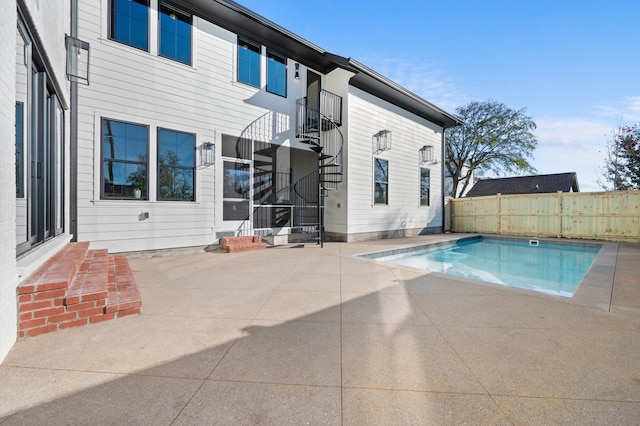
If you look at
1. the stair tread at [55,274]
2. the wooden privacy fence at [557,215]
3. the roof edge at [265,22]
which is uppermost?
the roof edge at [265,22]

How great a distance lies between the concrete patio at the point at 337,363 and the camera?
1.38 m

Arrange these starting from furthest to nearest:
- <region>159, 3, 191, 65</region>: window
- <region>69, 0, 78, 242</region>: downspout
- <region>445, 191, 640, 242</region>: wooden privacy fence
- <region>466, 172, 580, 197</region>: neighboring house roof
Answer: <region>466, 172, 580, 197</region>: neighboring house roof → <region>445, 191, 640, 242</region>: wooden privacy fence → <region>159, 3, 191, 65</region>: window → <region>69, 0, 78, 242</region>: downspout

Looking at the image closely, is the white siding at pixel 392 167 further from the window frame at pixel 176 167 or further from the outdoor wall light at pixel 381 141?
the window frame at pixel 176 167

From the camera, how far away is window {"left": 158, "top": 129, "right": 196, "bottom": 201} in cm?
573

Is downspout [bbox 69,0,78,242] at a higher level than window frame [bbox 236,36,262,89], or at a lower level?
lower

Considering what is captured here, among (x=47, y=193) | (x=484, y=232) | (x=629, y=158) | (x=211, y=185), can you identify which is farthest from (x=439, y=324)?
(x=629, y=158)

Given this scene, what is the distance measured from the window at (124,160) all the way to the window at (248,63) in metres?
2.72

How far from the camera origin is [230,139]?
22.0 ft

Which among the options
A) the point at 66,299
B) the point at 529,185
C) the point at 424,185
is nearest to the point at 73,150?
the point at 66,299

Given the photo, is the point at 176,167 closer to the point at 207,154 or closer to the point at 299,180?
the point at 207,154

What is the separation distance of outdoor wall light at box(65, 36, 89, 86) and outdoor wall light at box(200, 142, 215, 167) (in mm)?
2218

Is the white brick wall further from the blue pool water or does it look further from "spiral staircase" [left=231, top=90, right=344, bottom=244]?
the blue pool water

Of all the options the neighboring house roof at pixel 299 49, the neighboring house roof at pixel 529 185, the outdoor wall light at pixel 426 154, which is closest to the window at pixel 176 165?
the neighboring house roof at pixel 299 49

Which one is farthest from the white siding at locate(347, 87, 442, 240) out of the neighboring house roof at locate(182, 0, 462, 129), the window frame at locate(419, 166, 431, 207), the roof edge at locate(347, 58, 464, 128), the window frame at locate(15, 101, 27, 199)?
the window frame at locate(15, 101, 27, 199)
